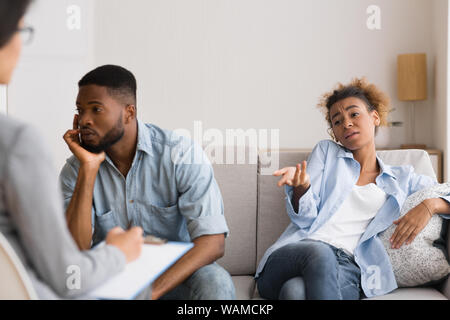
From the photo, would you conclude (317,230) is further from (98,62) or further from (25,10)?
(98,62)

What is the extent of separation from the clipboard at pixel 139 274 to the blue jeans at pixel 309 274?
0.59m

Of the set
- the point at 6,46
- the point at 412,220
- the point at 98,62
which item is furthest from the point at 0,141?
the point at 98,62

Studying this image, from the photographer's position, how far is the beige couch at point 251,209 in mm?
1999

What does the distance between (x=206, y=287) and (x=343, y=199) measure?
707mm

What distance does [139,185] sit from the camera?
5.00ft

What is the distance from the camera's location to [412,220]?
5.47 ft

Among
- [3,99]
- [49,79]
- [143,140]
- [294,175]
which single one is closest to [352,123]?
[294,175]

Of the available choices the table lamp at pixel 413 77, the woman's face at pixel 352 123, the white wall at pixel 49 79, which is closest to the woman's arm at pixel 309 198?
the woman's face at pixel 352 123

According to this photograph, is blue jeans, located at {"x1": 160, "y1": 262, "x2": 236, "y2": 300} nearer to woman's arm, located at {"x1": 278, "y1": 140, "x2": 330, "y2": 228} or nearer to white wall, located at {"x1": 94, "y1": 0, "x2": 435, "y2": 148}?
woman's arm, located at {"x1": 278, "y1": 140, "x2": 330, "y2": 228}

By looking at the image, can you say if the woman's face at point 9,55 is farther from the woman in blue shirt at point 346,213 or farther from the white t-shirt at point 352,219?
the white t-shirt at point 352,219

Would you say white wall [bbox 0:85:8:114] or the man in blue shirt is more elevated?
white wall [bbox 0:85:8:114]

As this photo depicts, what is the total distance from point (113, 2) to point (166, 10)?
12.9 inches

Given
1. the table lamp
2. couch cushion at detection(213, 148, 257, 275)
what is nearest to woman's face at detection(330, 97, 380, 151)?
couch cushion at detection(213, 148, 257, 275)

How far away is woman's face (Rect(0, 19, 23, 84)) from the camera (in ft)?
2.57
